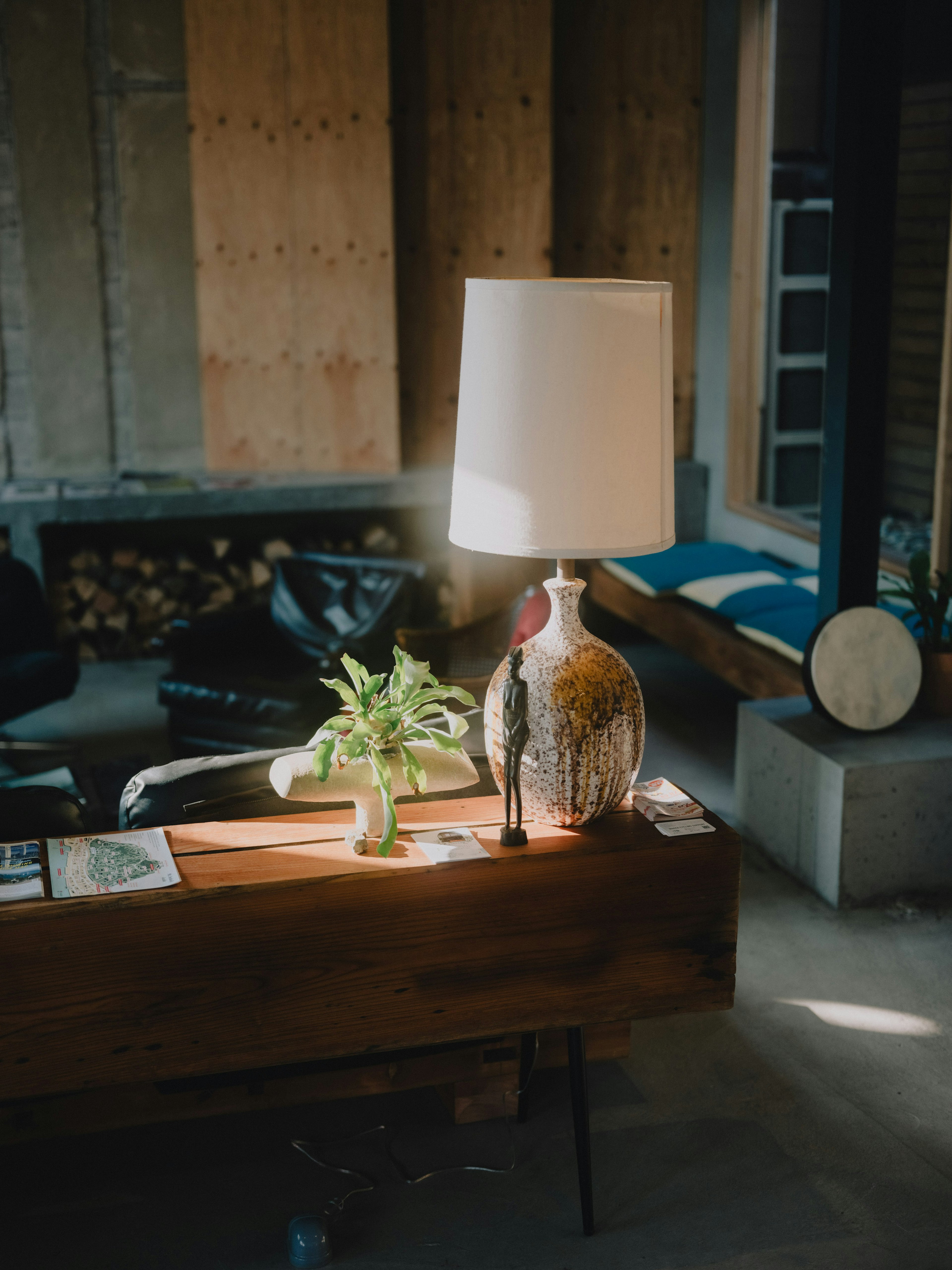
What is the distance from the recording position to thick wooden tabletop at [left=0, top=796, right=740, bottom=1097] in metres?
2.15

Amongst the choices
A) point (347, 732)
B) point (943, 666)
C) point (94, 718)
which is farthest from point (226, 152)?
point (347, 732)

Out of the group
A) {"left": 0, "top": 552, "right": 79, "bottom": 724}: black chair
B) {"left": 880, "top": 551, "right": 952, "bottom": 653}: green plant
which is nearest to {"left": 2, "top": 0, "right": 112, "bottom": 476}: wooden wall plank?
{"left": 0, "top": 552, "right": 79, "bottom": 724}: black chair

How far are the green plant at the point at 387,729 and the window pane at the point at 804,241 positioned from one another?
4.97 metres

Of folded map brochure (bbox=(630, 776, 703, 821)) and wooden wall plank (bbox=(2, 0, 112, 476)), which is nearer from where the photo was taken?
folded map brochure (bbox=(630, 776, 703, 821))

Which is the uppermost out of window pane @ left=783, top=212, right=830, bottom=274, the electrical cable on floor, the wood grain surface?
window pane @ left=783, top=212, right=830, bottom=274

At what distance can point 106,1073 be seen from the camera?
220cm

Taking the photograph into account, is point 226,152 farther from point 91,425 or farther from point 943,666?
point 943,666

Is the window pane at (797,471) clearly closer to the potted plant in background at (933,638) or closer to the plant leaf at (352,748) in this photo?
the potted plant in background at (933,638)

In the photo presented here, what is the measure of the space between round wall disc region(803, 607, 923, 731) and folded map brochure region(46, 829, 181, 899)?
239cm

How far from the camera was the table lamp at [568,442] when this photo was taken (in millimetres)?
2094

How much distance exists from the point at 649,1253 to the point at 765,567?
4027 mm

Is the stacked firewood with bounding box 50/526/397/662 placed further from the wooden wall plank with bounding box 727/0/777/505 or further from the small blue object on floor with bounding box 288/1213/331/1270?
the small blue object on floor with bounding box 288/1213/331/1270

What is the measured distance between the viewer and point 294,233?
638 cm

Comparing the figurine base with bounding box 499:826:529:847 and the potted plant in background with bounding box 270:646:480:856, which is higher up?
the potted plant in background with bounding box 270:646:480:856
